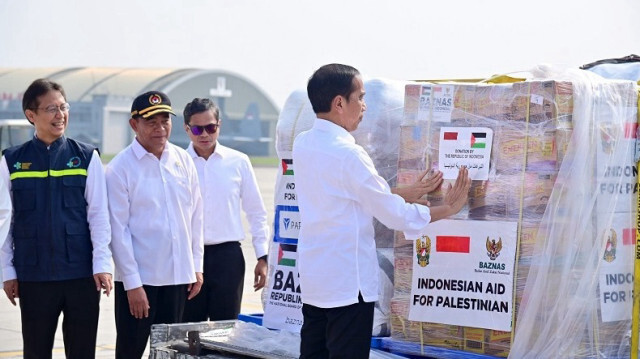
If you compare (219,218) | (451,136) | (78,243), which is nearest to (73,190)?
(78,243)

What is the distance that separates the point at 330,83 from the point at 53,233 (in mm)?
1846

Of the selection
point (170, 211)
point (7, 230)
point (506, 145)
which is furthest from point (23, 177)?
point (506, 145)

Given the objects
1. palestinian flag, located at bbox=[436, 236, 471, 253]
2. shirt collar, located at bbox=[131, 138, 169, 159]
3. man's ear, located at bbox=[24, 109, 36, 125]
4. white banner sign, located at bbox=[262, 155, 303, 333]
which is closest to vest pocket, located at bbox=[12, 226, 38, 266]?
man's ear, located at bbox=[24, 109, 36, 125]

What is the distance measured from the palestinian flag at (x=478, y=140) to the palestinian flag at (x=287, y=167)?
1.35 meters

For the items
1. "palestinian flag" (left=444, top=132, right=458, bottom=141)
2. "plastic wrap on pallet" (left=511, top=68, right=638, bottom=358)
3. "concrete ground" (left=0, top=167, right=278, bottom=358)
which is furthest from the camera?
"concrete ground" (left=0, top=167, right=278, bottom=358)

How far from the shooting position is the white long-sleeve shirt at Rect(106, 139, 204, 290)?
5.72m

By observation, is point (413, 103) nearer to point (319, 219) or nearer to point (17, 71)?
point (319, 219)

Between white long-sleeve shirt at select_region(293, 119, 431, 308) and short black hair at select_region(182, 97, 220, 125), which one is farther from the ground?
short black hair at select_region(182, 97, 220, 125)

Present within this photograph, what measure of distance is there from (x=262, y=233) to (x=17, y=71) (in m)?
84.6

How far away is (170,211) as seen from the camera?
585 cm

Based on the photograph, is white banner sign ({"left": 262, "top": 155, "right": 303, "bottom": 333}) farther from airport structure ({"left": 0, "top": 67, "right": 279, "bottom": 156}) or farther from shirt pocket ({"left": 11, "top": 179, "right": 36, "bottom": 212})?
airport structure ({"left": 0, "top": 67, "right": 279, "bottom": 156})

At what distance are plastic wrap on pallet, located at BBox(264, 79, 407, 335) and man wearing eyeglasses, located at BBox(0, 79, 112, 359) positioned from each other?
2.91 ft

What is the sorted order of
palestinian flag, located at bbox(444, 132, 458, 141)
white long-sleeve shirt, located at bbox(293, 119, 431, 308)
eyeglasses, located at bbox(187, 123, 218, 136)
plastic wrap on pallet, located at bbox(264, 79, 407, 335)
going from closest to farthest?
white long-sleeve shirt, located at bbox(293, 119, 431, 308) → palestinian flag, located at bbox(444, 132, 458, 141) → plastic wrap on pallet, located at bbox(264, 79, 407, 335) → eyeglasses, located at bbox(187, 123, 218, 136)

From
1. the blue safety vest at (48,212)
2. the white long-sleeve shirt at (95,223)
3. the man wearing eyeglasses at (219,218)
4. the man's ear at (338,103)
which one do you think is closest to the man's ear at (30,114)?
the blue safety vest at (48,212)
